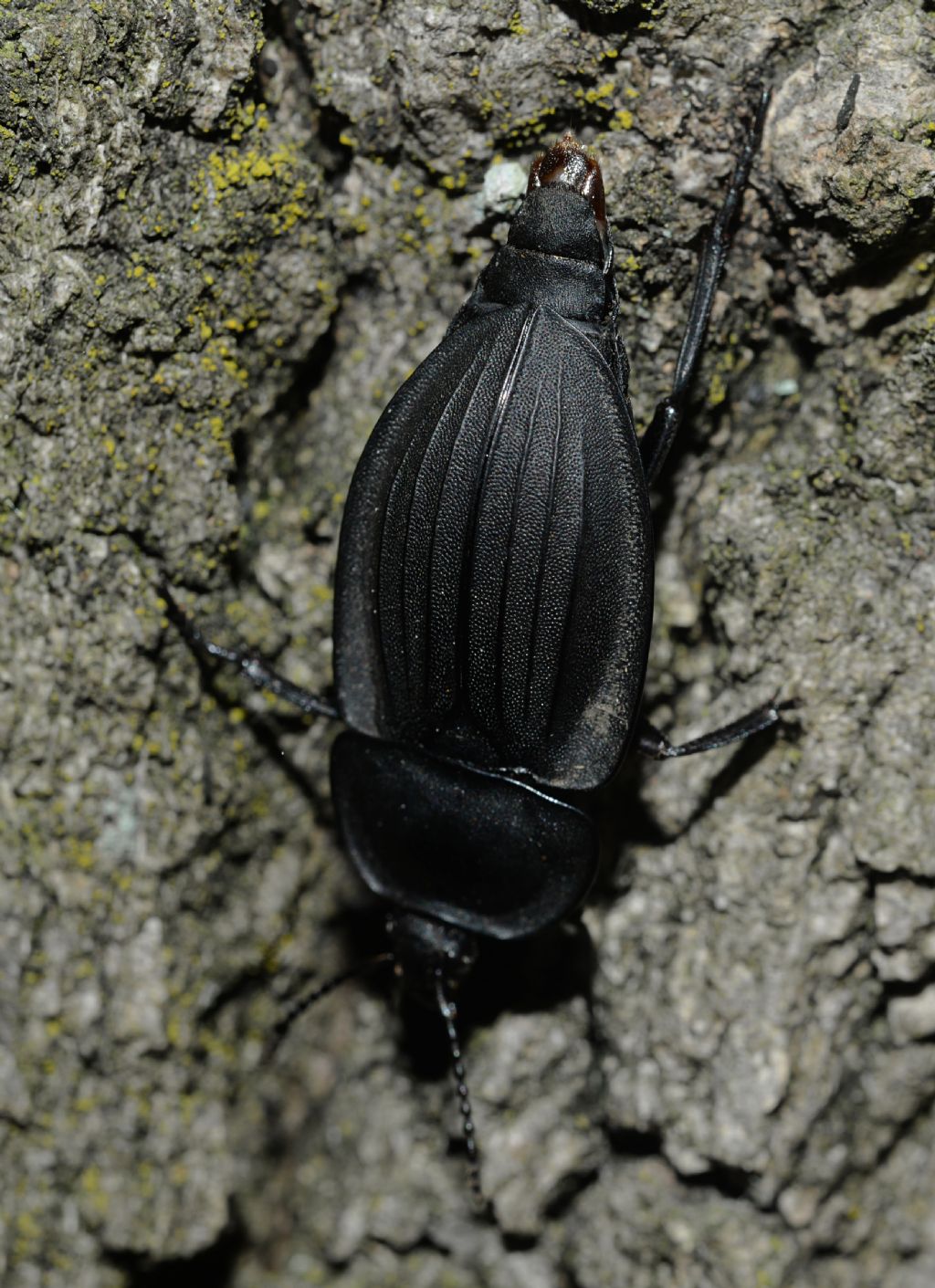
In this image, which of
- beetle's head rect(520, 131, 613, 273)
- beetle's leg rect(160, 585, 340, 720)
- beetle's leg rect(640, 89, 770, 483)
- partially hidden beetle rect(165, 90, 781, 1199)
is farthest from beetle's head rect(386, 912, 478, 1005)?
beetle's head rect(520, 131, 613, 273)

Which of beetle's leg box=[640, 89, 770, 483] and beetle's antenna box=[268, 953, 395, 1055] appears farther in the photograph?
beetle's antenna box=[268, 953, 395, 1055]

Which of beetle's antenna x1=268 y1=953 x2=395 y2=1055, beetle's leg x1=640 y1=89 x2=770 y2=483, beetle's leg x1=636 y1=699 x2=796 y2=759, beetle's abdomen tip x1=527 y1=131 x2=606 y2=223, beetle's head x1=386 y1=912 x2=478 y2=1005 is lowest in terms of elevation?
beetle's antenna x1=268 y1=953 x2=395 y2=1055

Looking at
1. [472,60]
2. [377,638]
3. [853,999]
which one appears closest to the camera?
[472,60]

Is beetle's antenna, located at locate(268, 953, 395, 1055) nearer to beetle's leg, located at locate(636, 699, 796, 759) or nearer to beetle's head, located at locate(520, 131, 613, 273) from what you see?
beetle's leg, located at locate(636, 699, 796, 759)

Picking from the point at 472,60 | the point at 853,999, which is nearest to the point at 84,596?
the point at 472,60

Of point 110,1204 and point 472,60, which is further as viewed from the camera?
point 110,1204

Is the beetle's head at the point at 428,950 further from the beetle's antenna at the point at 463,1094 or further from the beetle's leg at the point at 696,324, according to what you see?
the beetle's leg at the point at 696,324

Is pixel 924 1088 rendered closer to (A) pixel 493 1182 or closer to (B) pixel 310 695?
(A) pixel 493 1182

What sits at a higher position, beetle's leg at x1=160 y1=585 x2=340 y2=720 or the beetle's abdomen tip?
the beetle's abdomen tip
